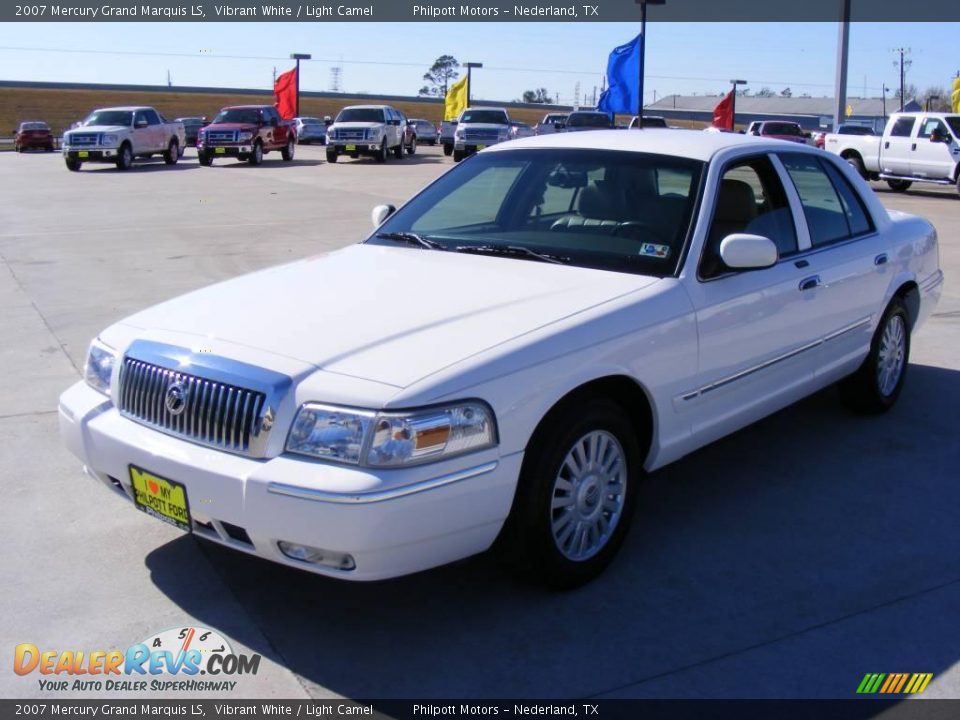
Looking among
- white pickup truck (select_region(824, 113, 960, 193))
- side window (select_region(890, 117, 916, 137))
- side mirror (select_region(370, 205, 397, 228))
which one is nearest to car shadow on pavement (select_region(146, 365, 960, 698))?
side mirror (select_region(370, 205, 397, 228))

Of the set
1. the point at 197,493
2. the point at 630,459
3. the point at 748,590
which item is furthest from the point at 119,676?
the point at 748,590

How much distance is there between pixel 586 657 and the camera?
3.44m

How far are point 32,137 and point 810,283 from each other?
43466 mm

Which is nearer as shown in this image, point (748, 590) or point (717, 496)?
point (748, 590)

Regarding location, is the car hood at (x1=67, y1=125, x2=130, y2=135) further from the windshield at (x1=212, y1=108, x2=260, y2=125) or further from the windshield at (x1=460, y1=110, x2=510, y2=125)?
the windshield at (x1=460, y1=110, x2=510, y2=125)

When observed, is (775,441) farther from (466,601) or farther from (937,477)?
(466,601)

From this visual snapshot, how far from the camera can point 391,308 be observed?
393 cm

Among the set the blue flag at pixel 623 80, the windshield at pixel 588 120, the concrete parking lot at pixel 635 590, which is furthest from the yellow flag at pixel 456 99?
the concrete parking lot at pixel 635 590

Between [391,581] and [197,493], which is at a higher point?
[197,493]

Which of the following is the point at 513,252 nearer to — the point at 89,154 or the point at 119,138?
the point at 89,154

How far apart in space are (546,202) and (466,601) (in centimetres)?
204

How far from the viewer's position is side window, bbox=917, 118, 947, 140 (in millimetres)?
22591

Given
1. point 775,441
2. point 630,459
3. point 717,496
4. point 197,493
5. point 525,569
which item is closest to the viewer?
point 197,493

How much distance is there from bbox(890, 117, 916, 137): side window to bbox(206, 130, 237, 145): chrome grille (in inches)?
705
